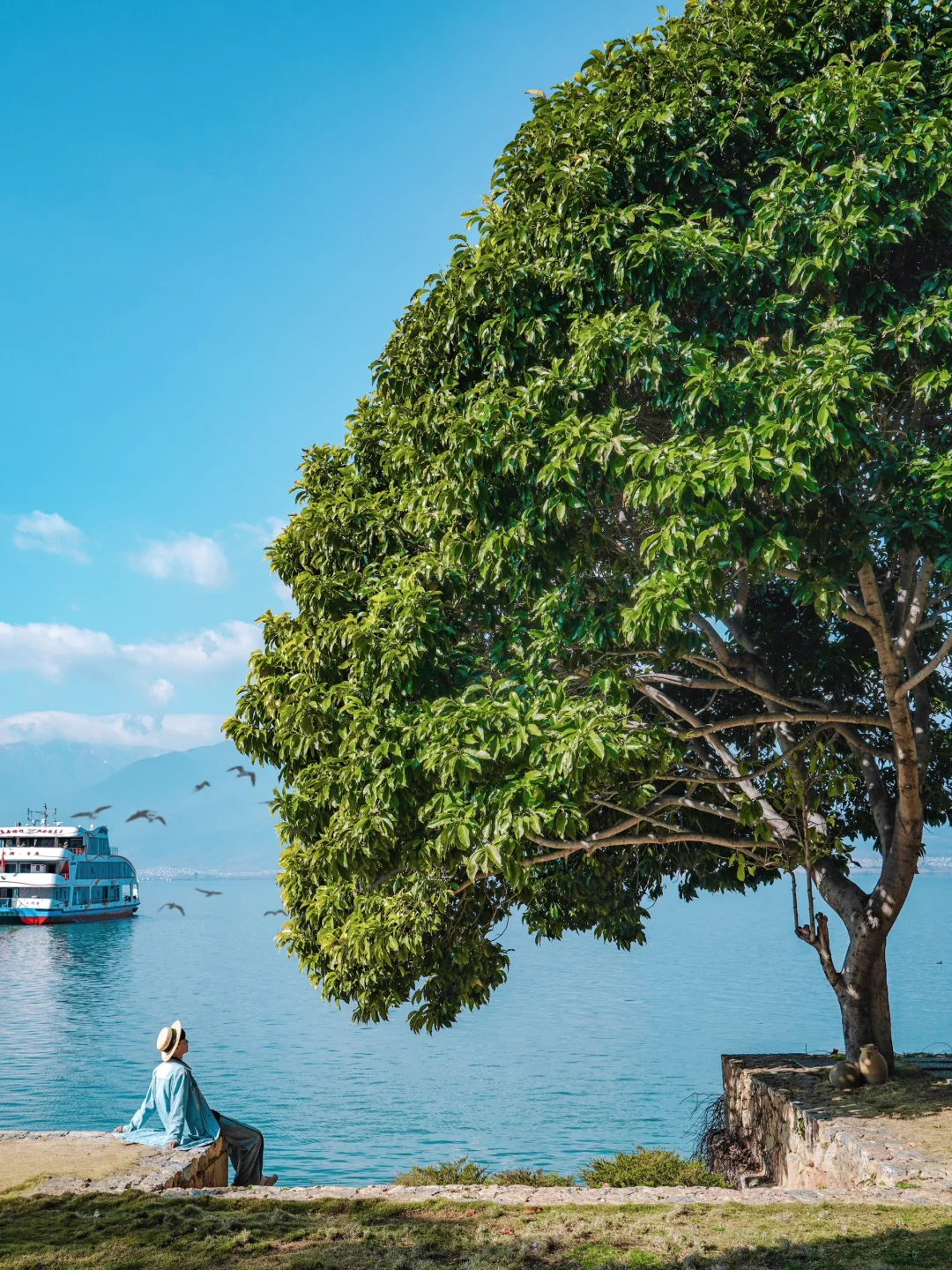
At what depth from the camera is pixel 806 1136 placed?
36.8ft

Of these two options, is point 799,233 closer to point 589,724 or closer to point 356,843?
point 589,724

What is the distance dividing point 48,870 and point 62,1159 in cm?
8370

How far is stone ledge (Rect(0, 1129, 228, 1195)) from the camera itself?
335 inches

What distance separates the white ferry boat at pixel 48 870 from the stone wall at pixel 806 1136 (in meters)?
76.0

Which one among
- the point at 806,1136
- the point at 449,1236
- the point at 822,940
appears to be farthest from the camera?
the point at 822,940

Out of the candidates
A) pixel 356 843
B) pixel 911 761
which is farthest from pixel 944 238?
pixel 356 843

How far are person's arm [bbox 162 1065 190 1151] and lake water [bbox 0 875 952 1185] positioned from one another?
13.1m

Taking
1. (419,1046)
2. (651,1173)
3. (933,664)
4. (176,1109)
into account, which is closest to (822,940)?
(651,1173)

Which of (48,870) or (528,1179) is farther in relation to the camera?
(48,870)

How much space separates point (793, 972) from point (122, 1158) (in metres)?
69.9

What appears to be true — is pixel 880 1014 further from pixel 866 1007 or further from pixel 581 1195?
pixel 581 1195

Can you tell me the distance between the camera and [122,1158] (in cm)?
924

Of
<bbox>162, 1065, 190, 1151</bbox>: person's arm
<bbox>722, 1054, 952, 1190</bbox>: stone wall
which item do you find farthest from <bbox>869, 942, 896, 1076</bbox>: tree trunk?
<bbox>162, 1065, 190, 1151</bbox>: person's arm

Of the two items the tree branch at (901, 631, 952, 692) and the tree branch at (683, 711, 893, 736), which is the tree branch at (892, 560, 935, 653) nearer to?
the tree branch at (901, 631, 952, 692)
